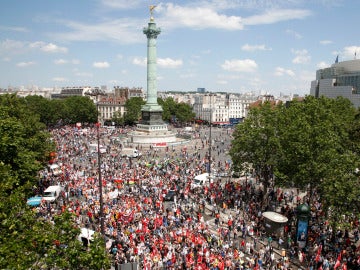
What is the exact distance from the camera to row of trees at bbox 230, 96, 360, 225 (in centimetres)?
1970

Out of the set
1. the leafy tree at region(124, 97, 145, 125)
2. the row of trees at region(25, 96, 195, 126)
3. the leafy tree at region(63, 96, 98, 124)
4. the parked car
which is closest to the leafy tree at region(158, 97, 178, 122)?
the row of trees at region(25, 96, 195, 126)

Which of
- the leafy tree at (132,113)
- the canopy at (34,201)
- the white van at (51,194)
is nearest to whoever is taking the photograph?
the canopy at (34,201)

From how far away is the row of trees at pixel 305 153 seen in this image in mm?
19703

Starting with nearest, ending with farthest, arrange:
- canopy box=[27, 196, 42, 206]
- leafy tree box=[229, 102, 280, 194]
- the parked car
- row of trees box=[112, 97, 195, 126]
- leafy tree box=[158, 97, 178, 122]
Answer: canopy box=[27, 196, 42, 206], leafy tree box=[229, 102, 280, 194], the parked car, row of trees box=[112, 97, 195, 126], leafy tree box=[158, 97, 178, 122]

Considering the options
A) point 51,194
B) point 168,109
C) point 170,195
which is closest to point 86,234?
point 51,194

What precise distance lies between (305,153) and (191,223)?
32.6 ft

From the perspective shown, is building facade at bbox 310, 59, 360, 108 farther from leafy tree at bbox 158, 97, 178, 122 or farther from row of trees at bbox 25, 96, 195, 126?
row of trees at bbox 25, 96, 195, 126

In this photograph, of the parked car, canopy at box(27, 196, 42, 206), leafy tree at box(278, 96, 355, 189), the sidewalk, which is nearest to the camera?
the sidewalk

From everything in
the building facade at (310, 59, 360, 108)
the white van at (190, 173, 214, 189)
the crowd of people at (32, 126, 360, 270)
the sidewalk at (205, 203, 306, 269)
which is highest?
the building facade at (310, 59, 360, 108)

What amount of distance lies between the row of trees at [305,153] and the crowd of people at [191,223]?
224 centimetres

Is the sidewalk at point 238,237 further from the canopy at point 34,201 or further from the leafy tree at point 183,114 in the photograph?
the leafy tree at point 183,114

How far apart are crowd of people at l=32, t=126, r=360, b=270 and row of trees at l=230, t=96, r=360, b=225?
2.24 meters

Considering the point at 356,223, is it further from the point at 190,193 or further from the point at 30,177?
the point at 30,177

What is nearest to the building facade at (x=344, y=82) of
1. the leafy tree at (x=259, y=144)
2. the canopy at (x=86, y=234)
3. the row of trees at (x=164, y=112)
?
the row of trees at (x=164, y=112)
